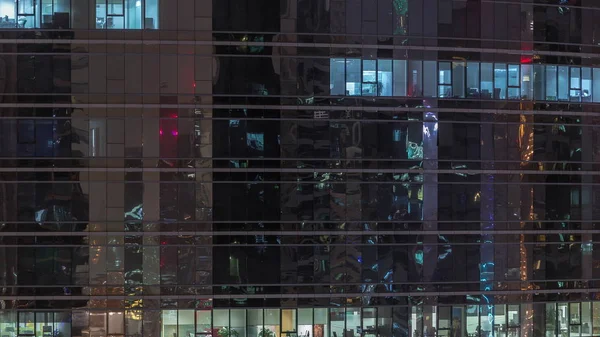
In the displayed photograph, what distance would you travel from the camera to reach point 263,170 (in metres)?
31.1

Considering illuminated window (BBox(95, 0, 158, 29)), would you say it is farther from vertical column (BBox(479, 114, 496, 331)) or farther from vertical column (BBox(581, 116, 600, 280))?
vertical column (BBox(581, 116, 600, 280))

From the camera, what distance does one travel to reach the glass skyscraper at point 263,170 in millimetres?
30672

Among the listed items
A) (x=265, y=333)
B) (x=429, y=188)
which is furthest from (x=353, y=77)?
(x=265, y=333)

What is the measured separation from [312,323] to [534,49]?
15.4 m

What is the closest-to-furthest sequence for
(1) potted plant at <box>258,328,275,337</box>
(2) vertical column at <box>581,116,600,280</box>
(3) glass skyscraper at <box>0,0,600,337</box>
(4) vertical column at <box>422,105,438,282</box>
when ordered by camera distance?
(3) glass skyscraper at <box>0,0,600,337</box>
(1) potted plant at <box>258,328,275,337</box>
(4) vertical column at <box>422,105,438,282</box>
(2) vertical column at <box>581,116,600,280</box>

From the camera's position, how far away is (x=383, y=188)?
3188 cm

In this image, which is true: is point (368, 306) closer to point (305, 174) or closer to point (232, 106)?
point (305, 174)

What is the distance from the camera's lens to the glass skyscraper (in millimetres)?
30672

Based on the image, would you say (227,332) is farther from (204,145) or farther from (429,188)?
(429,188)

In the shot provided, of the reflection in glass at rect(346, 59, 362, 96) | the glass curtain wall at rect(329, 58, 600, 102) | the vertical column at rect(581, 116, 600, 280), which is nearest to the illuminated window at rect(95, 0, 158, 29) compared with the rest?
the glass curtain wall at rect(329, 58, 600, 102)

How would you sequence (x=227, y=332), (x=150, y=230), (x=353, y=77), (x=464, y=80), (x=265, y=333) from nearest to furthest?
(x=150, y=230) → (x=227, y=332) → (x=265, y=333) → (x=353, y=77) → (x=464, y=80)

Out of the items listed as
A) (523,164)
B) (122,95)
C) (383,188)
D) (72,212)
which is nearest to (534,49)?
(523,164)

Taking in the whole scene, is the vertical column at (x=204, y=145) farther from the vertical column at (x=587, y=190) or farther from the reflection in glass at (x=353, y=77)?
the vertical column at (x=587, y=190)

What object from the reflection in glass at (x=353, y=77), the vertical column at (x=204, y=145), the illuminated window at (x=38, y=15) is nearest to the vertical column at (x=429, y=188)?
the reflection in glass at (x=353, y=77)
